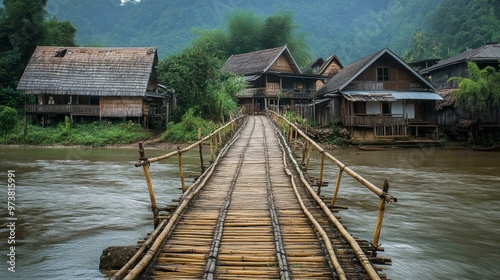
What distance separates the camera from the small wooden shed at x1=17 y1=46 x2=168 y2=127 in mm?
27094

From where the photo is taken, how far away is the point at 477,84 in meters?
23.3

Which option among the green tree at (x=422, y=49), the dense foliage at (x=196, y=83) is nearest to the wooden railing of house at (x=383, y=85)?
the dense foliage at (x=196, y=83)

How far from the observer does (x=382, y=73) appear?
26.4 m

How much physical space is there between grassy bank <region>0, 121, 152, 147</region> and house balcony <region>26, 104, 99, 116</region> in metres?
0.80

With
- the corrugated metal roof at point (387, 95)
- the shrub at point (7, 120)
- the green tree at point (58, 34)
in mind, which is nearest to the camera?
the corrugated metal roof at point (387, 95)

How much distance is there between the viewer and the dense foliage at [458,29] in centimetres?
4178

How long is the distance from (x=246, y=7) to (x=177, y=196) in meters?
77.4

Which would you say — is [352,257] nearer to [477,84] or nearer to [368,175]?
[368,175]

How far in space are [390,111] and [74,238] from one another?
22549mm

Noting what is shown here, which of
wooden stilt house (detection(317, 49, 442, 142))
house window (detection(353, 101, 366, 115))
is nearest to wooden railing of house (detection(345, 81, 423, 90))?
wooden stilt house (detection(317, 49, 442, 142))

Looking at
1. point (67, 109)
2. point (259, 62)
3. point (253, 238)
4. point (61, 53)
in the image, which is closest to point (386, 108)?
point (259, 62)

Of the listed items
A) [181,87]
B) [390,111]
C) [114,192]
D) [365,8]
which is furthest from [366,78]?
[365,8]

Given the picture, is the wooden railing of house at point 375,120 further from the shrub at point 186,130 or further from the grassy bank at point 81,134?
the grassy bank at point 81,134

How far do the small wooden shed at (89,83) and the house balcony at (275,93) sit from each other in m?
8.89
